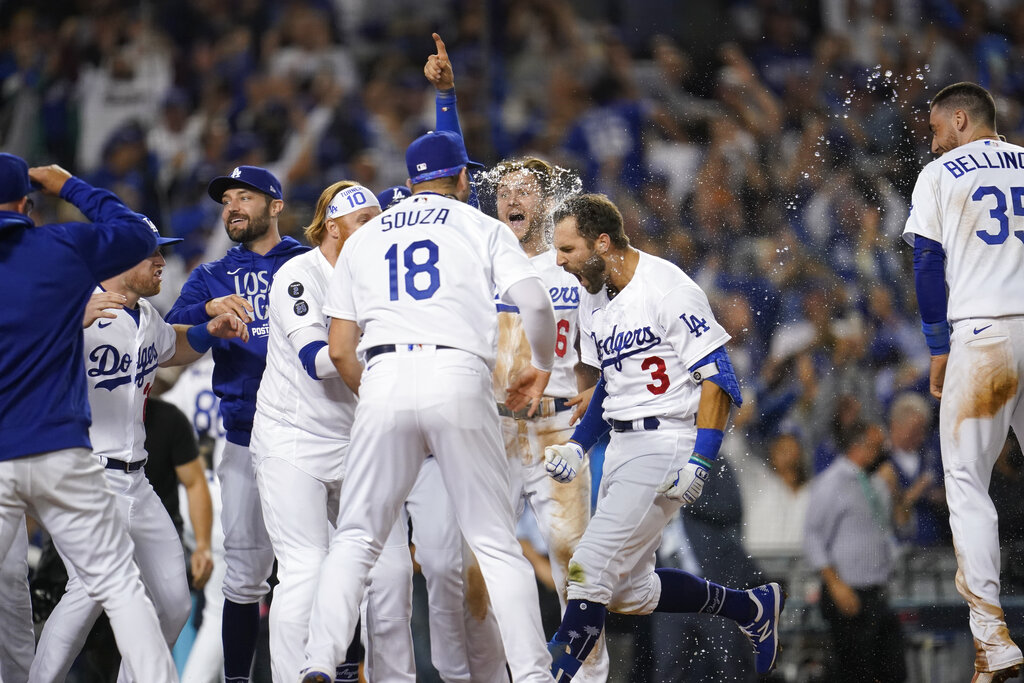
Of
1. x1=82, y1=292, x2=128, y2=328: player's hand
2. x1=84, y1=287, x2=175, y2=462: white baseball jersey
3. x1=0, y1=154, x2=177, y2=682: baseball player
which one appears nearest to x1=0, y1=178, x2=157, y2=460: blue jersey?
x1=0, y1=154, x2=177, y2=682: baseball player

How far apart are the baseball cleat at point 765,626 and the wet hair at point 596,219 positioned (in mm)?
1682

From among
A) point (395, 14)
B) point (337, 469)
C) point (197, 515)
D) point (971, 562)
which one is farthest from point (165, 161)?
point (971, 562)

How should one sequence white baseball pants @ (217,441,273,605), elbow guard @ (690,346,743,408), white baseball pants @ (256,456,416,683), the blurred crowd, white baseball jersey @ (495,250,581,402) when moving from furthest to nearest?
the blurred crowd
white baseball jersey @ (495,250,581,402)
white baseball pants @ (217,441,273,605)
elbow guard @ (690,346,743,408)
white baseball pants @ (256,456,416,683)

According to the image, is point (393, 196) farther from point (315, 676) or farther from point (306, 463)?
point (315, 676)

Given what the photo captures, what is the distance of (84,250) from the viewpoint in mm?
3734

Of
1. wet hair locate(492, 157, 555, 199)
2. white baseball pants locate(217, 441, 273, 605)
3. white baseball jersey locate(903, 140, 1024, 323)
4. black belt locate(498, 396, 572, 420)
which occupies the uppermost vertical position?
wet hair locate(492, 157, 555, 199)

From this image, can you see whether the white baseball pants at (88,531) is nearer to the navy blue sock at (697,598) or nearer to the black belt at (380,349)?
the black belt at (380,349)

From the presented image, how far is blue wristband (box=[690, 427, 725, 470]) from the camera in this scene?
432 centimetres

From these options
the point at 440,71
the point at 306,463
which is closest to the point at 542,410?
the point at 306,463

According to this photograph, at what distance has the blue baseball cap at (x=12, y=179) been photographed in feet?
12.4

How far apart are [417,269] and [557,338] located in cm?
144

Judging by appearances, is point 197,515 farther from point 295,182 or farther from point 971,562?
point 295,182

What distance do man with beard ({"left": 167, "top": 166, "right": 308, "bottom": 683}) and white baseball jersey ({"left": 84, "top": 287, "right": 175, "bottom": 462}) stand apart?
1.07ft

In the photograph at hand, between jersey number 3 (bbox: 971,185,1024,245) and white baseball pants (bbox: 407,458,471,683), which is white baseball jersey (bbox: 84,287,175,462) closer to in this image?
white baseball pants (bbox: 407,458,471,683)
